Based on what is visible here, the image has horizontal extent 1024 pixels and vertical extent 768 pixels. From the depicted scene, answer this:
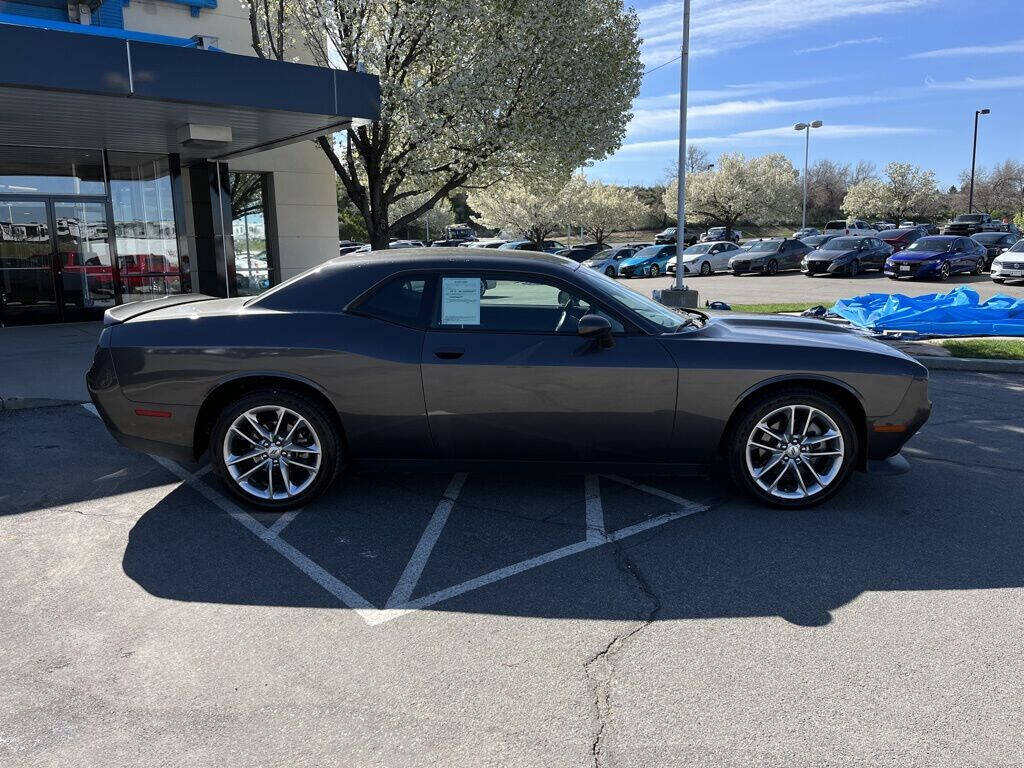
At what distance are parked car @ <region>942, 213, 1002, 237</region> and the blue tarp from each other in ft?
111

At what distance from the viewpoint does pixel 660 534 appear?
4.43 m

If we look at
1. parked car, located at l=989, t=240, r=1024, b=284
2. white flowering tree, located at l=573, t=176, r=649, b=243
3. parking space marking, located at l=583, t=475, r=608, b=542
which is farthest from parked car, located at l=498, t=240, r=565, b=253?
parking space marking, located at l=583, t=475, r=608, b=542

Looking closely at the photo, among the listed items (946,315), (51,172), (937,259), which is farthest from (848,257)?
(51,172)

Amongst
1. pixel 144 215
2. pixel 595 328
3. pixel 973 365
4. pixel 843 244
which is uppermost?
pixel 144 215

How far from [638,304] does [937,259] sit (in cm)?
2378

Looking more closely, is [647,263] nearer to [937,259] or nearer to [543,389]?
[937,259]

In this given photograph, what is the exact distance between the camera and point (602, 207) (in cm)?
5694

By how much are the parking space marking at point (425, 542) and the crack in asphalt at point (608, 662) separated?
0.38 metres

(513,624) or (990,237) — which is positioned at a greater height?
(990,237)

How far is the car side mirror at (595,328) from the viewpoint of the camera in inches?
176

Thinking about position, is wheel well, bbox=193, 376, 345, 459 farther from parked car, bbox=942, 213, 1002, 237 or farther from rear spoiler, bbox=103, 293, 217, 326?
parked car, bbox=942, 213, 1002, 237

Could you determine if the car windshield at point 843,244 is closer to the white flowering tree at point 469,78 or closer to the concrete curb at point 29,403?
the white flowering tree at point 469,78

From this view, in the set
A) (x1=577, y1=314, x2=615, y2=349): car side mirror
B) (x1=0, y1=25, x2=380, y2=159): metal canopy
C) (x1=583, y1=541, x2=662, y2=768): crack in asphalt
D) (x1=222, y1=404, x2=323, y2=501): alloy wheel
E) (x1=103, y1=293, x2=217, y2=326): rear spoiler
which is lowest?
(x1=583, y1=541, x2=662, y2=768): crack in asphalt

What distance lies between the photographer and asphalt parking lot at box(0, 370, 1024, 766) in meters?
2.68
